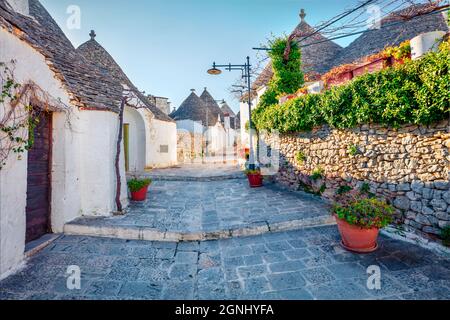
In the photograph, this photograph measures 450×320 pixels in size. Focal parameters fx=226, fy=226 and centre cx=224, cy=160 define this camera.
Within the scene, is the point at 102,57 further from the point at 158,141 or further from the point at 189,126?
the point at 189,126

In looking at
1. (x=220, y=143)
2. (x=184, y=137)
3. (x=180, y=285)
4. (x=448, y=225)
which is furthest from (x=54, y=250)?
(x=220, y=143)

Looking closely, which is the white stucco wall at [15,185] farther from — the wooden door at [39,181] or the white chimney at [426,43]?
the white chimney at [426,43]

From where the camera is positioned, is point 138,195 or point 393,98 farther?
point 138,195

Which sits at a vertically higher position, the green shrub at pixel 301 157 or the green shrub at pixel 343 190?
the green shrub at pixel 301 157

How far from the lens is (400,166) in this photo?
4570 mm

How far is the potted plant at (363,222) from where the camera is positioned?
12.5 feet

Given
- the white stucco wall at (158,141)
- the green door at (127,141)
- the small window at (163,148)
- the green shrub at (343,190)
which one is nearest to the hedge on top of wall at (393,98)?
the green shrub at (343,190)

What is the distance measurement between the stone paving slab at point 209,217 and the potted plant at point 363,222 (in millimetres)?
1250

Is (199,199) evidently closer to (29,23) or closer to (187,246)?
(187,246)

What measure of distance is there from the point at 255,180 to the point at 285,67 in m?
5.06

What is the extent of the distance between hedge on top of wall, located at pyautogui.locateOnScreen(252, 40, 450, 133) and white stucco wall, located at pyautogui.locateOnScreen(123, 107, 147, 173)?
9.27 meters

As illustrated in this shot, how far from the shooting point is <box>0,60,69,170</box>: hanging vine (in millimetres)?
3375

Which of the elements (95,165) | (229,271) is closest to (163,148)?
(95,165)

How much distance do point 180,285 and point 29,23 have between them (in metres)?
6.88
